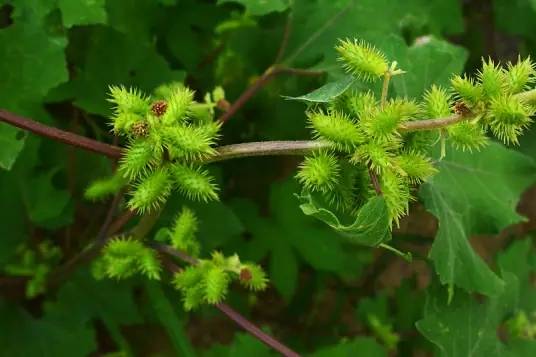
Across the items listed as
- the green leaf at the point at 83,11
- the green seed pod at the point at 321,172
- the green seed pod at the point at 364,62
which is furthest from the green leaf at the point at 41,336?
the green seed pod at the point at 364,62

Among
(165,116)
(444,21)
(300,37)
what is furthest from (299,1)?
(165,116)

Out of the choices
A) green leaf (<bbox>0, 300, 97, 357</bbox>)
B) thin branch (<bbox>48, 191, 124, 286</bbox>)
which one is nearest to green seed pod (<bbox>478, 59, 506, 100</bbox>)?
thin branch (<bbox>48, 191, 124, 286</bbox>)

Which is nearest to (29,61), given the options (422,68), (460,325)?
(422,68)

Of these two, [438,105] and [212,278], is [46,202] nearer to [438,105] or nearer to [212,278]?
[212,278]

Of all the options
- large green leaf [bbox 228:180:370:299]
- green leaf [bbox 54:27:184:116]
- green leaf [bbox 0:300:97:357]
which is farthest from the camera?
large green leaf [bbox 228:180:370:299]

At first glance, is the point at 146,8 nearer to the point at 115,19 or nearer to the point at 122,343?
the point at 115,19

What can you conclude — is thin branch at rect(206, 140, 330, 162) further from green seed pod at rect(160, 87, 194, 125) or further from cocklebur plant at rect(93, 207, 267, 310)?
cocklebur plant at rect(93, 207, 267, 310)

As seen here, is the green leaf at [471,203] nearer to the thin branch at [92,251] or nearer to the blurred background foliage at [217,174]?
the blurred background foliage at [217,174]
